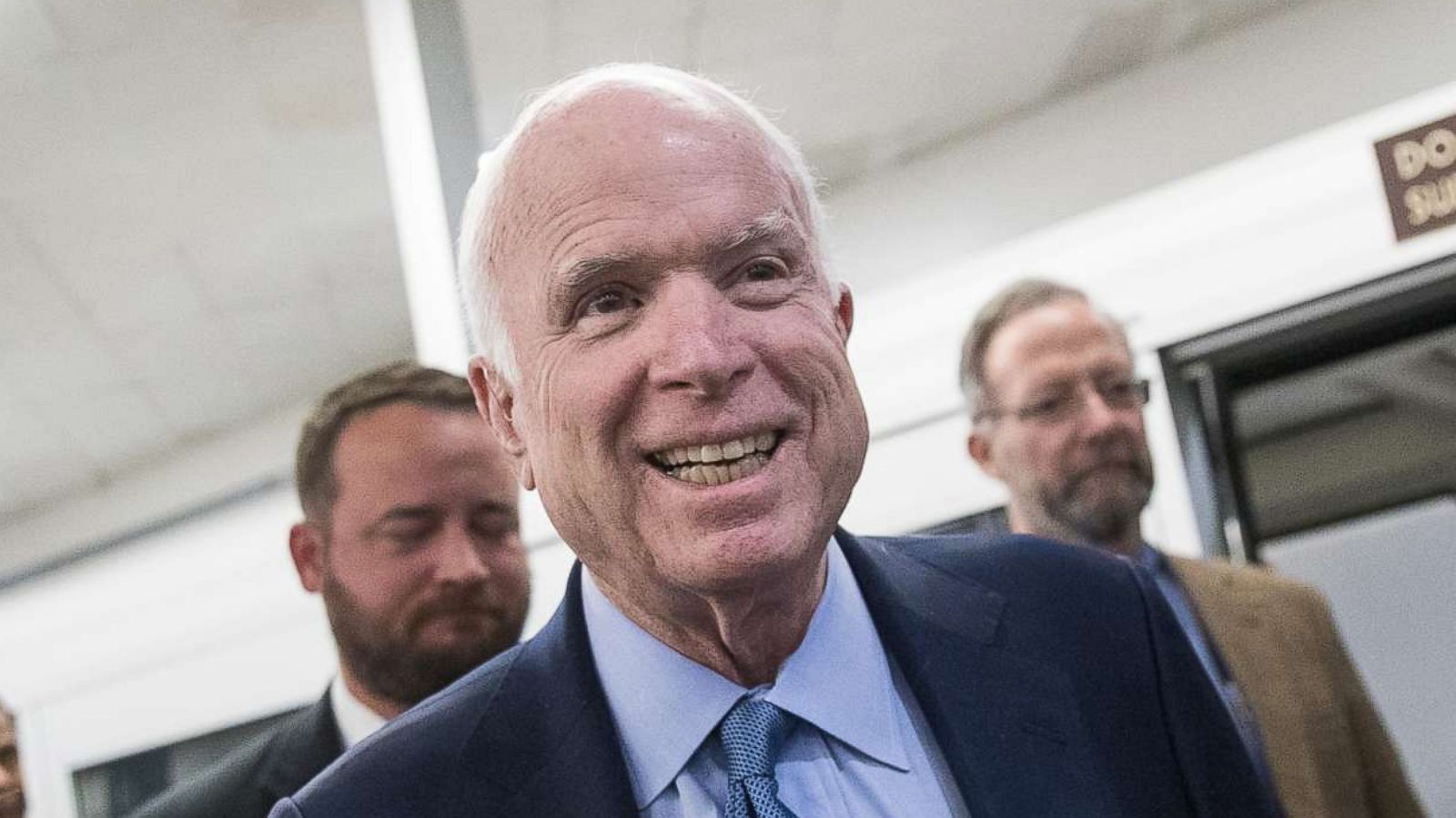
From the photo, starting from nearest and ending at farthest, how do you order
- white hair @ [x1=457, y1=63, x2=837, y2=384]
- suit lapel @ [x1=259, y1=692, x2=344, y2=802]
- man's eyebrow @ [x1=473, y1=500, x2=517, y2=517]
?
white hair @ [x1=457, y1=63, x2=837, y2=384] → suit lapel @ [x1=259, y1=692, x2=344, y2=802] → man's eyebrow @ [x1=473, y1=500, x2=517, y2=517]

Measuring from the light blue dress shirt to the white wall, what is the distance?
67.3 inches

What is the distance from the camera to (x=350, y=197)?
392 centimetres

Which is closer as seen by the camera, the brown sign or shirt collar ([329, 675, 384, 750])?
shirt collar ([329, 675, 384, 750])

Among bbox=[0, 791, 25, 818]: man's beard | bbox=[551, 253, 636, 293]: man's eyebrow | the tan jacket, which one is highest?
bbox=[551, 253, 636, 293]: man's eyebrow

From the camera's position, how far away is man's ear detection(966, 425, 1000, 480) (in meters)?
1.97

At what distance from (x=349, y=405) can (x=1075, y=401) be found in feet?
3.01

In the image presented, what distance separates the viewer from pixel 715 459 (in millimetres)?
933

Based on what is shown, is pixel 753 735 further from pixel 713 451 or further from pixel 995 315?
pixel 995 315

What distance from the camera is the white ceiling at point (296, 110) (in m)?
3.16

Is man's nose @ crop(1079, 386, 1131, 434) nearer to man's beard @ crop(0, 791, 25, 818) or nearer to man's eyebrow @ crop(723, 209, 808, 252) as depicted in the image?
man's eyebrow @ crop(723, 209, 808, 252)

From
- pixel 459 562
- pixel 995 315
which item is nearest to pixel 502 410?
pixel 459 562

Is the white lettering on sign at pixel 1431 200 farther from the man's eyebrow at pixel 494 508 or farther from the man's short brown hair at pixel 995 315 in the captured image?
the man's eyebrow at pixel 494 508

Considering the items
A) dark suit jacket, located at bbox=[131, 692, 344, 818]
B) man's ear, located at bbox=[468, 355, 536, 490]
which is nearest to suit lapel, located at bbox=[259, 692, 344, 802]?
dark suit jacket, located at bbox=[131, 692, 344, 818]

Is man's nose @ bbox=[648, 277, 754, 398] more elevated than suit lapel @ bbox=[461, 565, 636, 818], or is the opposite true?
man's nose @ bbox=[648, 277, 754, 398]
